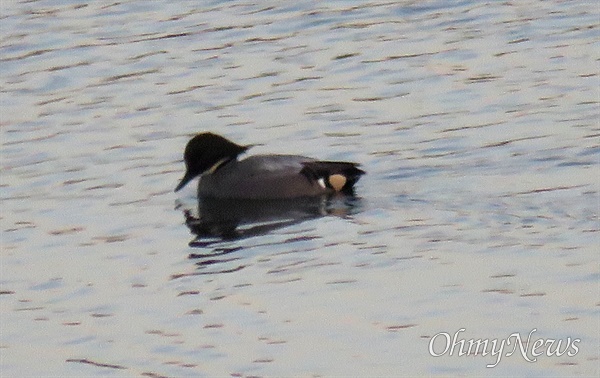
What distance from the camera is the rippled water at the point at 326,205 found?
10.4m

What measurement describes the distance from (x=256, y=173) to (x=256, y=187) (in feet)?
0.43

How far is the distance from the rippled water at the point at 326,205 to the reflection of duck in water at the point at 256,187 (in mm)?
204

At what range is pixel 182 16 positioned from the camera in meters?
20.4

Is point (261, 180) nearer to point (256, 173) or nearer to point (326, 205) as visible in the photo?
point (256, 173)

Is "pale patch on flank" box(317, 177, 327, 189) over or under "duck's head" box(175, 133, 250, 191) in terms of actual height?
under

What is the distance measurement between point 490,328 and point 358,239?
2.55 meters

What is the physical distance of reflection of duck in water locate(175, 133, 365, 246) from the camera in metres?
13.8

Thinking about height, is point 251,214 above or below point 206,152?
below

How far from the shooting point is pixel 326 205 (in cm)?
1409

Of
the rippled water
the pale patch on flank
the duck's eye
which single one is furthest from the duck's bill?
the duck's eye

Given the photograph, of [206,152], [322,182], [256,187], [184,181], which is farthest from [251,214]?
[206,152]

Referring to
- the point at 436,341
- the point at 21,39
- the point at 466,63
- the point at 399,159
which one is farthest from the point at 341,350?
the point at 21,39

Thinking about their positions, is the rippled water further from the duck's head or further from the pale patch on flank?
the pale patch on flank

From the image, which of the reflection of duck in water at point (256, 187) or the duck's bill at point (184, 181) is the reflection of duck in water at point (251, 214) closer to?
the reflection of duck in water at point (256, 187)
